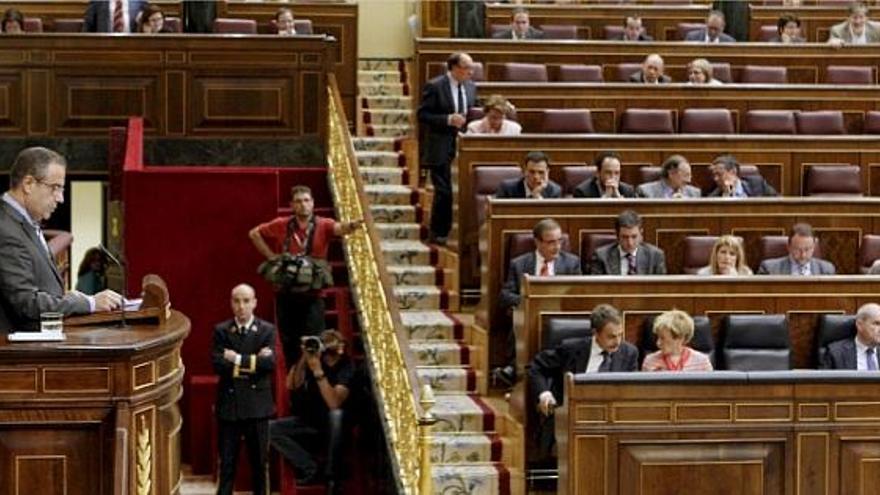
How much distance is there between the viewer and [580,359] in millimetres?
6336

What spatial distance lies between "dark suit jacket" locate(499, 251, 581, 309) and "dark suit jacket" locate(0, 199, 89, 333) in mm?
3211

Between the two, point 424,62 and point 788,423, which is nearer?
point 788,423

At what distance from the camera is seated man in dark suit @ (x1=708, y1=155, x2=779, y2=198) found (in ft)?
26.9

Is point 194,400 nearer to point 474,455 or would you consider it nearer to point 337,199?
point 337,199

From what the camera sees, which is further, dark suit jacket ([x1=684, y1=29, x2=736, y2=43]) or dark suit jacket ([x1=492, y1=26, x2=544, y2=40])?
dark suit jacket ([x1=684, y1=29, x2=736, y2=43])

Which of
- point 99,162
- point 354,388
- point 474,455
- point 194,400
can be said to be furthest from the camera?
point 99,162

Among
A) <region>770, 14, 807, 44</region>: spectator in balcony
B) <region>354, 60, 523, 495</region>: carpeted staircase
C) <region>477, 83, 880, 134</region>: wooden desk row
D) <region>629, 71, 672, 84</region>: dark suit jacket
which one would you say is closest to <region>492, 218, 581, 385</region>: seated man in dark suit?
<region>354, 60, 523, 495</region>: carpeted staircase

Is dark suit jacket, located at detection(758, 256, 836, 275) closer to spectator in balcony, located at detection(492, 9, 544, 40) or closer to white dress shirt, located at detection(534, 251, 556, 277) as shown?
white dress shirt, located at detection(534, 251, 556, 277)

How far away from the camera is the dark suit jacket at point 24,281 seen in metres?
4.12

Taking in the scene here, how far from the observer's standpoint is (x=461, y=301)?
830 cm

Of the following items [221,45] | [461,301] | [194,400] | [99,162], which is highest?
[221,45]

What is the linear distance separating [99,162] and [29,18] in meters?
1.92

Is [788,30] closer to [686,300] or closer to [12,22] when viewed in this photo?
[12,22]

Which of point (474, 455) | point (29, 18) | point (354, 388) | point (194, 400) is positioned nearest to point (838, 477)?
point (474, 455)
